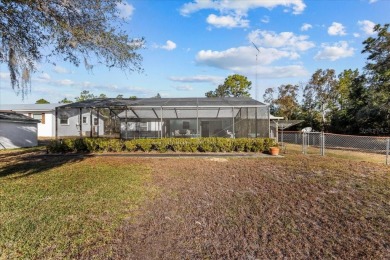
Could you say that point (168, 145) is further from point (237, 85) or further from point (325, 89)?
point (237, 85)

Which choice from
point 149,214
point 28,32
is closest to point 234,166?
point 149,214

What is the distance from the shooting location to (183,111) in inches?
669

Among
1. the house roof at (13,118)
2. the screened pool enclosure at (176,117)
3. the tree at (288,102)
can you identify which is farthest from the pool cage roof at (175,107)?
the tree at (288,102)

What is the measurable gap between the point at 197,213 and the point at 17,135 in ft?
57.2

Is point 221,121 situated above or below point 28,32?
below

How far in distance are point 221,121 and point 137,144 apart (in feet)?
20.4

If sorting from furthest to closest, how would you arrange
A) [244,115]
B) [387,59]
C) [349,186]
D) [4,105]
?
[4,105] → [387,59] → [244,115] → [349,186]

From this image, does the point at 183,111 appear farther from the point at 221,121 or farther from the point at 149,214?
the point at 149,214

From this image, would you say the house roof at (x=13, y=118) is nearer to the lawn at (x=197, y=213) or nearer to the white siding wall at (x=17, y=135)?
the white siding wall at (x=17, y=135)

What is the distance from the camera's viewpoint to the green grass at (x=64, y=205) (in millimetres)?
3811

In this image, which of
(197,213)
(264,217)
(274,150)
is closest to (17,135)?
(274,150)

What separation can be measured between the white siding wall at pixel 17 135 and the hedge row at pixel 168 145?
244 inches

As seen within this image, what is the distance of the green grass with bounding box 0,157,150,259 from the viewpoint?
381 cm

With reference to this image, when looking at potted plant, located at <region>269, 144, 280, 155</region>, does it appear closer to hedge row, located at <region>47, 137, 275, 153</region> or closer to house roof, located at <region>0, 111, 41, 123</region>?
hedge row, located at <region>47, 137, 275, 153</region>
